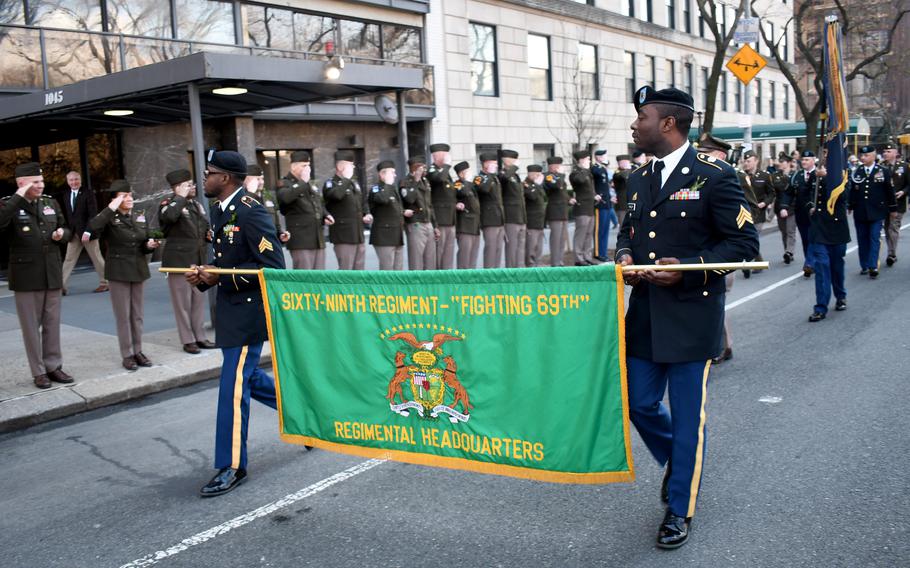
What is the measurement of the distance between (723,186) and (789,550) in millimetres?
1747

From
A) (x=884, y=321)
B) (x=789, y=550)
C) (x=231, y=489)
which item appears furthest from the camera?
(x=884, y=321)

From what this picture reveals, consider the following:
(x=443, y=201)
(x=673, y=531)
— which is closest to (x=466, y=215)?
(x=443, y=201)

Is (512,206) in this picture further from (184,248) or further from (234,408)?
(234,408)

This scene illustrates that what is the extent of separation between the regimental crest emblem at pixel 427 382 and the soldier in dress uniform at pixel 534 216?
1183 centimetres

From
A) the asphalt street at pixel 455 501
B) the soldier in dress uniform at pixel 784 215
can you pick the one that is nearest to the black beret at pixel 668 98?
the asphalt street at pixel 455 501

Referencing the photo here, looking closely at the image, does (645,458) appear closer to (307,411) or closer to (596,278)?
(596,278)

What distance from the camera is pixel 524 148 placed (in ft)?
88.5

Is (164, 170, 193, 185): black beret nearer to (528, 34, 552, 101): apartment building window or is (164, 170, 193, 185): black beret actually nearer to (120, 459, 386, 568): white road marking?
(120, 459, 386, 568): white road marking

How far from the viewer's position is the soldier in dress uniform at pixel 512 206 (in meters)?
15.6

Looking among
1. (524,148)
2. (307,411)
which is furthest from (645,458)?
(524,148)

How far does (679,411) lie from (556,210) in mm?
12588

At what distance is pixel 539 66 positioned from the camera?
91.2 ft

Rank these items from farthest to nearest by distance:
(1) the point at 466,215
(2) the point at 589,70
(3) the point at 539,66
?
(2) the point at 589,70 → (3) the point at 539,66 → (1) the point at 466,215

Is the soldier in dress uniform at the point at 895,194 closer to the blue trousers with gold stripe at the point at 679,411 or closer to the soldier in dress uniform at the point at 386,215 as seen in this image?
the soldier in dress uniform at the point at 386,215
